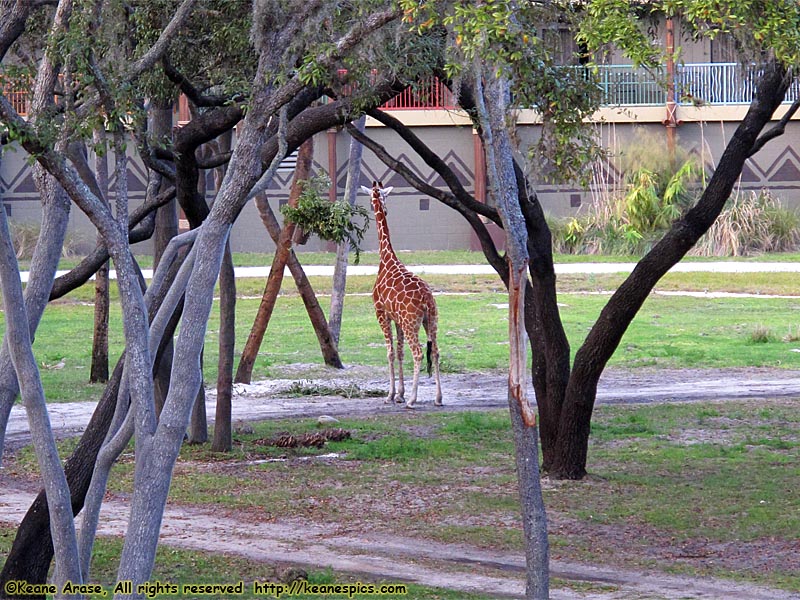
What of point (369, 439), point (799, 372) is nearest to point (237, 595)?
point (369, 439)

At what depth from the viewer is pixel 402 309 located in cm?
1390

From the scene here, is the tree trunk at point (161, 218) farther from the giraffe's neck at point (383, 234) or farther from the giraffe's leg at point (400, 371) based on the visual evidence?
the giraffe's leg at point (400, 371)

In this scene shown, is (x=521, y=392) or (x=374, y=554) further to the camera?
(x=374, y=554)

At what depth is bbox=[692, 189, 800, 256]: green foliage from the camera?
96.3 feet

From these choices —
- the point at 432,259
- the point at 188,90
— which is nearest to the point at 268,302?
the point at 188,90

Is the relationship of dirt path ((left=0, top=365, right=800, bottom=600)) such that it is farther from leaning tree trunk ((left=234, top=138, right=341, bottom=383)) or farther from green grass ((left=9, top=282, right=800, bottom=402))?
green grass ((left=9, top=282, right=800, bottom=402))

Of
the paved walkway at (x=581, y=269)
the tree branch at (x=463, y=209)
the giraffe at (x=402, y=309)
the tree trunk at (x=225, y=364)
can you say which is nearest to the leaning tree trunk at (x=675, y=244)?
the tree branch at (x=463, y=209)

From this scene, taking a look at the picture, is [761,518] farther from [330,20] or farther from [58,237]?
[58,237]

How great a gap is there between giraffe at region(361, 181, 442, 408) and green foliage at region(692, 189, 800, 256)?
17217 millimetres

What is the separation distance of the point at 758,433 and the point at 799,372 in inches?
169

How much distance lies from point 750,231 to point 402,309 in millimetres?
18198

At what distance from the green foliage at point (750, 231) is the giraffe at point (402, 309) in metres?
17.2

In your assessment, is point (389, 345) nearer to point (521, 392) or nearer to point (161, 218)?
point (161, 218)

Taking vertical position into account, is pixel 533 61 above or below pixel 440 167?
above
